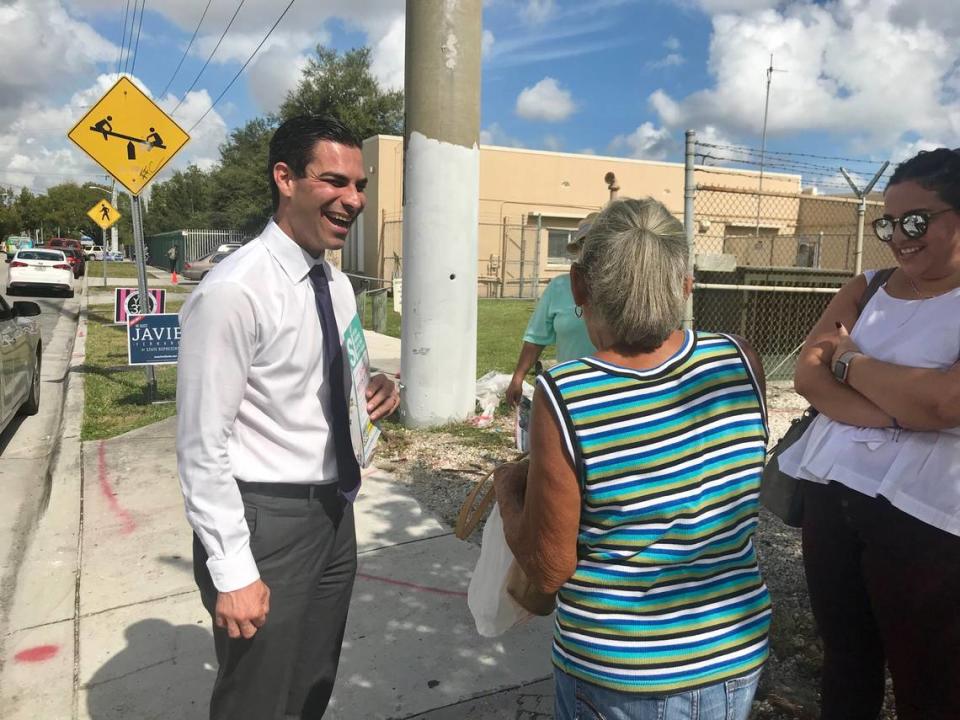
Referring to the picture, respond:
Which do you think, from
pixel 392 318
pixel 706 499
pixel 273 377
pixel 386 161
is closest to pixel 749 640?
pixel 706 499

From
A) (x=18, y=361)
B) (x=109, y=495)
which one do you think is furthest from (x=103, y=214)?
(x=109, y=495)

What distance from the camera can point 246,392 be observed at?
1875 mm

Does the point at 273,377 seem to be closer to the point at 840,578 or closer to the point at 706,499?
the point at 706,499

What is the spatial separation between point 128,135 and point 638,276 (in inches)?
291

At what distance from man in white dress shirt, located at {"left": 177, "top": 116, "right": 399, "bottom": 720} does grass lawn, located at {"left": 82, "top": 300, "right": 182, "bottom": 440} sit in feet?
18.2

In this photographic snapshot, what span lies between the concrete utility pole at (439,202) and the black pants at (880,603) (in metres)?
4.41

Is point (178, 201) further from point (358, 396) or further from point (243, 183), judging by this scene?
point (358, 396)

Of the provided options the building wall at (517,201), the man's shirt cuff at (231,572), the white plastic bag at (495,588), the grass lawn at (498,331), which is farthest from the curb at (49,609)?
the building wall at (517,201)

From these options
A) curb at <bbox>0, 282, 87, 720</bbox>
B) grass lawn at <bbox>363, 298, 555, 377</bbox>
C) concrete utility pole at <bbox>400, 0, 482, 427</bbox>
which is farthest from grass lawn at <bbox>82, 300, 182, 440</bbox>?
grass lawn at <bbox>363, 298, 555, 377</bbox>

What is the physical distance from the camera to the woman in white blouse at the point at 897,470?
1.84 meters

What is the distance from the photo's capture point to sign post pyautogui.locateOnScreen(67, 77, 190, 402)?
23.6 feet

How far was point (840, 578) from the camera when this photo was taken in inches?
80.8

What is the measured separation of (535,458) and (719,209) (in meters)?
27.4

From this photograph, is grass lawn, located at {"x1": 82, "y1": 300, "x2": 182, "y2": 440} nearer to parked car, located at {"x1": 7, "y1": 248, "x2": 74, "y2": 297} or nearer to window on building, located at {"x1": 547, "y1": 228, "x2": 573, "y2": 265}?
parked car, located at {"x1": 7, "y1": 248, "x2": 74, "y2": 297}
